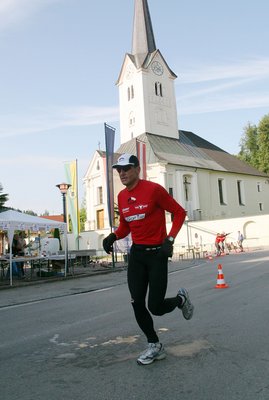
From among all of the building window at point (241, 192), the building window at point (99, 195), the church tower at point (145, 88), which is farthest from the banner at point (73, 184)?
the building window at point (241, 192)

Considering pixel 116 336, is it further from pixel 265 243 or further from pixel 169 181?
pixel 169 181

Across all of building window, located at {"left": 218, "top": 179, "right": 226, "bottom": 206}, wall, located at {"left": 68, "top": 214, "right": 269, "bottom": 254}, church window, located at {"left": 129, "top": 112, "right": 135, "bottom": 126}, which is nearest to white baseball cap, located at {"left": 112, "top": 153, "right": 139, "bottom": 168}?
wall, located at {"left": 68, "top": 214, "right": 269, "bottom": 254}

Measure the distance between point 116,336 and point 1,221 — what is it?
10.3 metres

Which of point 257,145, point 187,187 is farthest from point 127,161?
point 257,145

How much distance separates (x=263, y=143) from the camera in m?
63.8

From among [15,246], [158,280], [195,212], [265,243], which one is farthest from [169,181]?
[158,280]

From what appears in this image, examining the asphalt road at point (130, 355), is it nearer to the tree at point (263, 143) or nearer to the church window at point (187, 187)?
the church window at point (187, 187)

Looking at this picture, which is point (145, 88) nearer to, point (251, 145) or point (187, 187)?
point (187, 187)

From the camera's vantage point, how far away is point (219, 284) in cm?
1027

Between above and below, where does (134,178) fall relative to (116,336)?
above

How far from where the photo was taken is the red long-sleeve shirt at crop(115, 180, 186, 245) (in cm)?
427

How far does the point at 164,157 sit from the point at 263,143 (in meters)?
23.1

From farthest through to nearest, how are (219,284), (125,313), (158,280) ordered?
(219,284) < (125,313) < (158,280)

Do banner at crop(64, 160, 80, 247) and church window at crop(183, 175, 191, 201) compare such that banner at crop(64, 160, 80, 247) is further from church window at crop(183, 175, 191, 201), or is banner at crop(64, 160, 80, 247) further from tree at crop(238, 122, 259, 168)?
tree at crop(238, 122, 259, 168)
